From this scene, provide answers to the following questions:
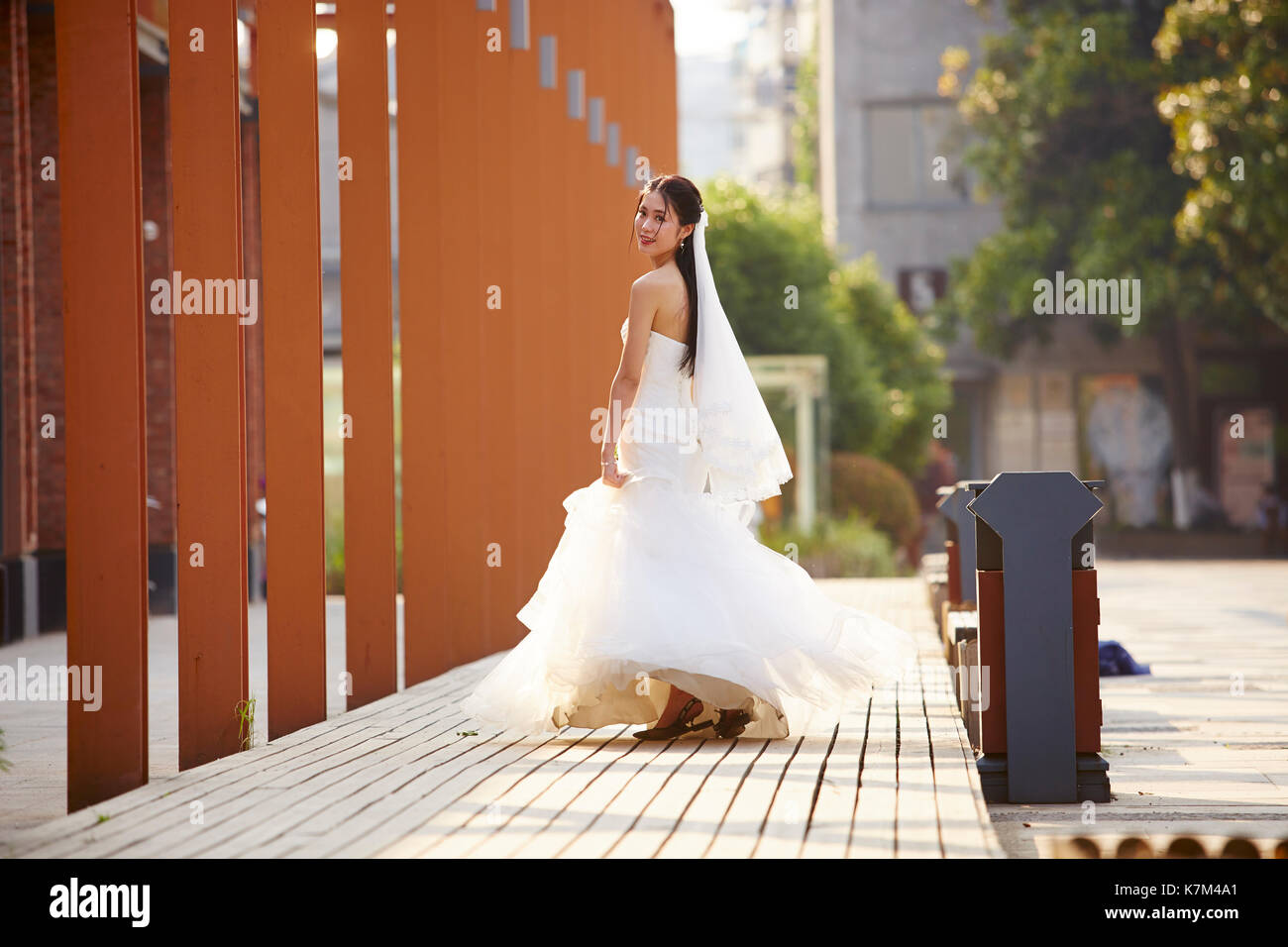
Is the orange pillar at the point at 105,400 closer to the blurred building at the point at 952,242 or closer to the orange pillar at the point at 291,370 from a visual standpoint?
the orange pillar at the point at 291,370

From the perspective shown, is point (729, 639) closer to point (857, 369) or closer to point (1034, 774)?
point (1034, 774)

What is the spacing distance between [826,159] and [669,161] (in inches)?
827

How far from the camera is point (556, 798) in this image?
456 centimetres

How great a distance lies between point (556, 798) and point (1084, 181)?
1026 inches

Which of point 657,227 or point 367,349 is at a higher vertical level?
point 657,227

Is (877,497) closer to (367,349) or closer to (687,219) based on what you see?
(367,349)

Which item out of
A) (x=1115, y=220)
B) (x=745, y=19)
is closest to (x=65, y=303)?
(x=1115, y=220)

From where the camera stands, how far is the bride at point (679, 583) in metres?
5.69

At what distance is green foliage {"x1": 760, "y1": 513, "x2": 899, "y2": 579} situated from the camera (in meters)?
18.8

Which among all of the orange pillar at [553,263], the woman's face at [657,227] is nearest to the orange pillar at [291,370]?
the woman's face at [657,227]

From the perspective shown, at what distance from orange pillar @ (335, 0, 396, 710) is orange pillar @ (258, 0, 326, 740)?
0.77 metres

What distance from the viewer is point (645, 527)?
5.92m

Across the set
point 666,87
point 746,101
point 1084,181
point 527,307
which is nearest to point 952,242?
point 1084,181

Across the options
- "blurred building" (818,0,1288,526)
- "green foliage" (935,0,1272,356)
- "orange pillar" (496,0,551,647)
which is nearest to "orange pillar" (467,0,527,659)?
"orange pillar" (496,0,551,647)
